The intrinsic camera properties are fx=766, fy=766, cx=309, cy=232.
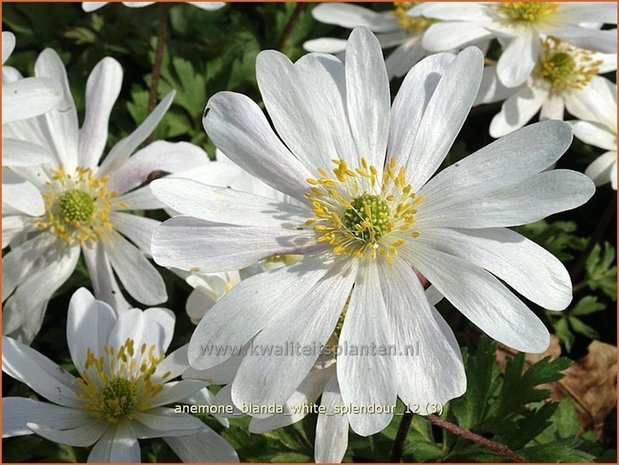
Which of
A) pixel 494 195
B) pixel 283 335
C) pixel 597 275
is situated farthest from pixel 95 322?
pixel 597 275

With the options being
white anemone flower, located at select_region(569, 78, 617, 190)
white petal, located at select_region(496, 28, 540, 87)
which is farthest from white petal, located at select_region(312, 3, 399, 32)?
white anemone flower, located at select_region(569, 78, 617, 190)

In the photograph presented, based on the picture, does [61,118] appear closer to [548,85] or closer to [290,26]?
[290,26]

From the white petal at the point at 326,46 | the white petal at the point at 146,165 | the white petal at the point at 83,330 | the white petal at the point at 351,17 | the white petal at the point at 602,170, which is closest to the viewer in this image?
the white petal at the point at 83,330

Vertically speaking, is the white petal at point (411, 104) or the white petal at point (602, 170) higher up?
the white petal at point (602, 170)

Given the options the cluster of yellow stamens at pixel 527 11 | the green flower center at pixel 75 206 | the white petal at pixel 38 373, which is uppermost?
the cluster of yellow stamens at pixel 527 11

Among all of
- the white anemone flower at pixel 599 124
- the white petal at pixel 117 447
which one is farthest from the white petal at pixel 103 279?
the white anemone flower at pixel 599 124

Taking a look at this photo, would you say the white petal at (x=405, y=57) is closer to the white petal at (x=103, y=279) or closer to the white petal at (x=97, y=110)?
the white petal at (x=97, y=110)

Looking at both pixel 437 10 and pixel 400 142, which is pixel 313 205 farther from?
pixel 437 10

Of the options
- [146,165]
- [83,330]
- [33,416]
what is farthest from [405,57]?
[33,416]
